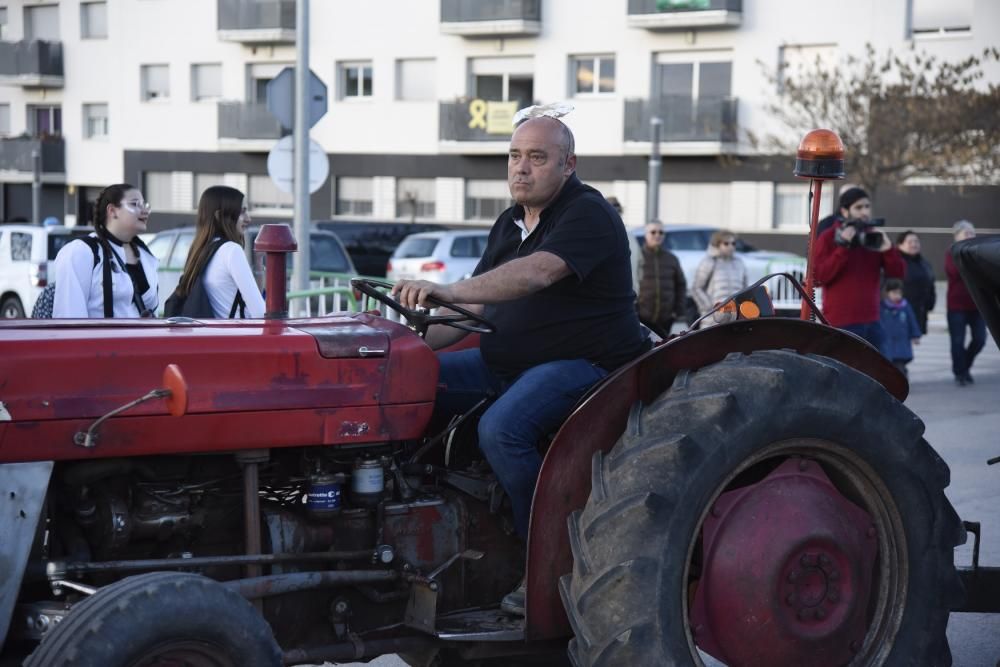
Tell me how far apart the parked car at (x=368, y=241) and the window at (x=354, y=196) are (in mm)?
12659

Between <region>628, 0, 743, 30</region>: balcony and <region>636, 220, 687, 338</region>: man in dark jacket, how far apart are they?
25273 mm

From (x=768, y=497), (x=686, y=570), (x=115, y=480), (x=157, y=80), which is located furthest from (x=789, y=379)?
(x=157, y=80)

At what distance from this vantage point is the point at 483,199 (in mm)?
43094

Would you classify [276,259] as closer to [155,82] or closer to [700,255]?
A: [700,255]

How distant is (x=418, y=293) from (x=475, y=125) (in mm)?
38235

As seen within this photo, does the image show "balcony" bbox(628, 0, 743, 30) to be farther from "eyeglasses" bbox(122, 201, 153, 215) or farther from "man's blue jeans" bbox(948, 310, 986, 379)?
"eyeglasses" bbox(122, 201, 153, 215)

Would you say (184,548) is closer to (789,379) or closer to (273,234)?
(273,234)

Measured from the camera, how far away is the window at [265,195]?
45781 mm

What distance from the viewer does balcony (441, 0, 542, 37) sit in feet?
133

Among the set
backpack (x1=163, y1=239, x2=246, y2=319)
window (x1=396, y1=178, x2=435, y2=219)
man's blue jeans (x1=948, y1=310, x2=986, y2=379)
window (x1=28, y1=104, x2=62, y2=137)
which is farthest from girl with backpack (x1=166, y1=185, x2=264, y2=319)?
window (x1=28, y1=104, x2=62, y2=137)

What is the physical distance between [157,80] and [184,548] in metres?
45.7

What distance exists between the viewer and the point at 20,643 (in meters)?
3.55

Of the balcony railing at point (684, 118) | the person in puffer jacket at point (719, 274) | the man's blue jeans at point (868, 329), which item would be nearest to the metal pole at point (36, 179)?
the balcony railing at point (684, 118)

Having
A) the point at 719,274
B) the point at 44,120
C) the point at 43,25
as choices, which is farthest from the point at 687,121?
the point at 719,274
